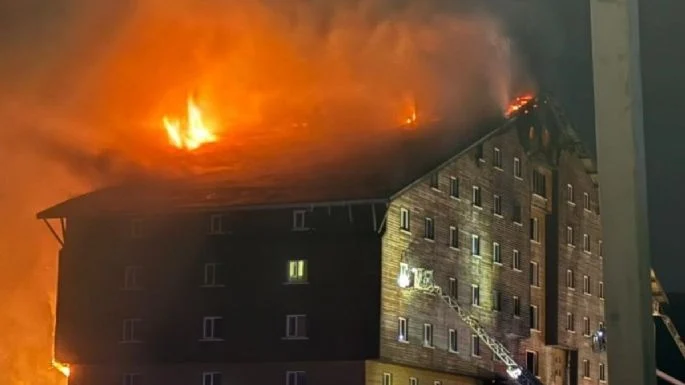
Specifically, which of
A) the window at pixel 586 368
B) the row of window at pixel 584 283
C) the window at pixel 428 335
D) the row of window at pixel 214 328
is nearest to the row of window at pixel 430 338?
the window at pixel 428 335

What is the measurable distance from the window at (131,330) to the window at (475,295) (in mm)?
14016

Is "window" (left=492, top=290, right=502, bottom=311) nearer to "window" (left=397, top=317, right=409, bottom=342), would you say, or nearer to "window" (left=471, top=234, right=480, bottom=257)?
"window" (left=471, top=234, right=480, bottom=257)

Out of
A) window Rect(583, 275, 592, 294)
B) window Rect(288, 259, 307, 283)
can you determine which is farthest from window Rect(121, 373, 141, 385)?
window Rect(583, 275, 592, 294)

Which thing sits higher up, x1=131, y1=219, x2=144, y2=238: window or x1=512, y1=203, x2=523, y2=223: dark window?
x1=512, y1=203, x2=523, y2=223: dark window

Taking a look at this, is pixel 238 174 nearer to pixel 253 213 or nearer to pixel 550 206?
pixel 253 213

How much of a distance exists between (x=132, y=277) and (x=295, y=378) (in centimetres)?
864

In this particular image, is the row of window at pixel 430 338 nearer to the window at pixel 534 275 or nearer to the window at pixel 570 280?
the window at pixel 534 275

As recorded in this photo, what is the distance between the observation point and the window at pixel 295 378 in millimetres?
43062

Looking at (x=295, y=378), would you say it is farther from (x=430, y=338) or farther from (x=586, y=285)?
(x=586, y=285)

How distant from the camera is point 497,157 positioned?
52.1 meters

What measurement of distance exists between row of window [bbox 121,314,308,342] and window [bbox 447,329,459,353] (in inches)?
268

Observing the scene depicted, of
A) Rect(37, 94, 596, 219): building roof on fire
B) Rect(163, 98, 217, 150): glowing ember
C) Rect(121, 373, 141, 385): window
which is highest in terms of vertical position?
Rect(163, 98, 217, 150): glowing ember

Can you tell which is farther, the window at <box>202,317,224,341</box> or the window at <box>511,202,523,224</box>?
the window at <box>511,202,523,224</box>

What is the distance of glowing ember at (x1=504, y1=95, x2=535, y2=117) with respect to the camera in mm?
54312
